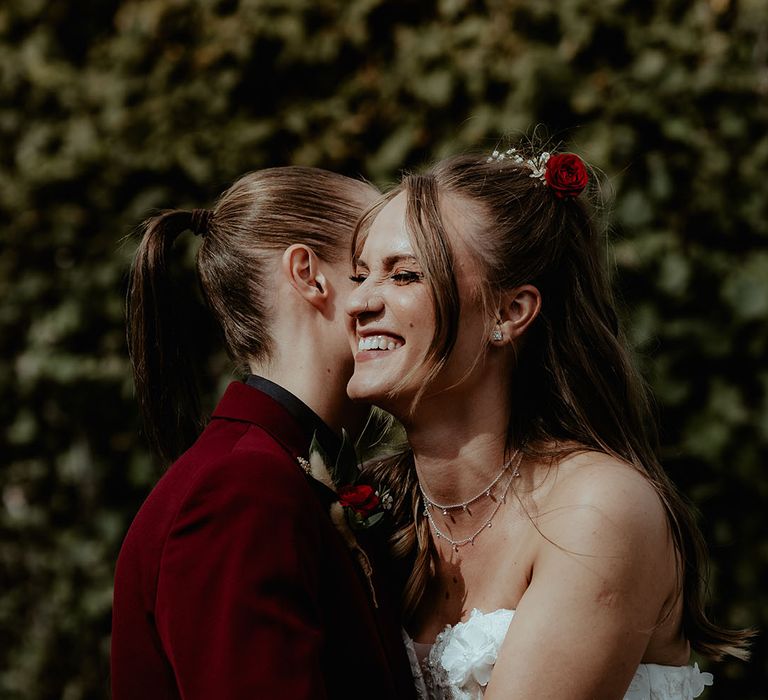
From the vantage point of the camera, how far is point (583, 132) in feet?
12.1

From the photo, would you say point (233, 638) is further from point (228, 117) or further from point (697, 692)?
point (228, 117)

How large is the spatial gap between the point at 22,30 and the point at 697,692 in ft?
12.6

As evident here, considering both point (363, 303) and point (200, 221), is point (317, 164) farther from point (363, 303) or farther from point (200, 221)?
point (363, 303)

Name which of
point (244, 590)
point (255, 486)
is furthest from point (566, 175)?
point (244, 590)

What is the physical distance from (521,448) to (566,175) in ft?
2.14

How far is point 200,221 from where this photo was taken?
8.66ft

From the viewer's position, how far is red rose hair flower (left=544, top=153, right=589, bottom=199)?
2.39 metres

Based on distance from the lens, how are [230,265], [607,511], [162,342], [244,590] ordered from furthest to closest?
[162,342] → [230,265] → [607,511] → [244,590]

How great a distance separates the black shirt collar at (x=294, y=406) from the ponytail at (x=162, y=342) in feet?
1.03

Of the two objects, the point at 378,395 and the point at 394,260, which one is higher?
the point at 394,260

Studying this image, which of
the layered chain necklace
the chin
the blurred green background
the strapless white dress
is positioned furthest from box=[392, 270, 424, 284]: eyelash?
the blurred green background

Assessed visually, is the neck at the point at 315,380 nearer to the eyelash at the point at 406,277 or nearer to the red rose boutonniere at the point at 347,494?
the red rose boutonniere at the point at 347,494

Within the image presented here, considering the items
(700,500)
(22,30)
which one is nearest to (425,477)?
(700,500)

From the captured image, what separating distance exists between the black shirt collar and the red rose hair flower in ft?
2.53
